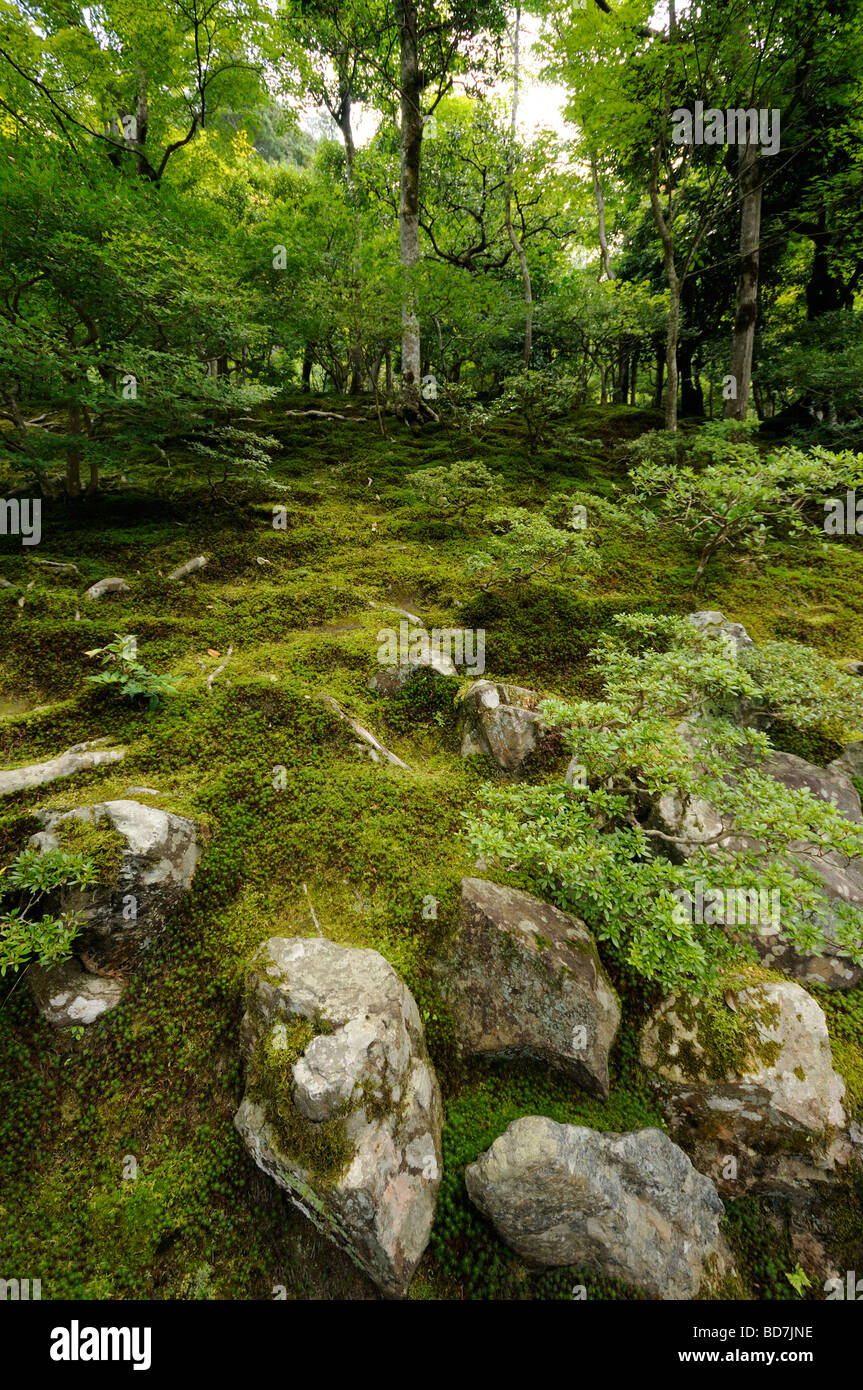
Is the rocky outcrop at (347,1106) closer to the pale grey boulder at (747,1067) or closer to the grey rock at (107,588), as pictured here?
the pale grey boulder at (747,1067)

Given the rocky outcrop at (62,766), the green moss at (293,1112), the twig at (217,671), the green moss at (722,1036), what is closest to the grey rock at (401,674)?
the twig at (217,671)

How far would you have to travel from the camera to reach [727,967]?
389 cm

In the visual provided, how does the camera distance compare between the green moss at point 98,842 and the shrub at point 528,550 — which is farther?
the shrub at point 528,550

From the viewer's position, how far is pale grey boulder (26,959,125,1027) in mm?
3398

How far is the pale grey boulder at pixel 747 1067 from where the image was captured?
348 centimetres

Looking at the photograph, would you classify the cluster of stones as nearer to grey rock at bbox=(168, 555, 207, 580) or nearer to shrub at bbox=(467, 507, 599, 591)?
shrub at bbox=(467, 507, 599, 591)

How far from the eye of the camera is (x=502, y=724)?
217 inches

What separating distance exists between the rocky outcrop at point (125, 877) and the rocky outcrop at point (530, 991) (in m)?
2.22

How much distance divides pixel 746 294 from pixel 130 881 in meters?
16.7

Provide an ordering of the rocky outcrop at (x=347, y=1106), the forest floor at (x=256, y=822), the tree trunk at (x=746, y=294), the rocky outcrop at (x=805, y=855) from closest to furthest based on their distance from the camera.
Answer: the rocky outcrop at (x=347, y=1106)
the forest floor at (x=256, y=822)
the rocky outcrop at (x=805, y=855)
the tree trunk at (x=746, y=294)

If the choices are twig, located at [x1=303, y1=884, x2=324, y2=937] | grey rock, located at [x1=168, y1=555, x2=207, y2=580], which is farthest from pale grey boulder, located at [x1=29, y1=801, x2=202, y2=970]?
grey rock, located at [x1=168, y1=555, x2=207, y2=580]

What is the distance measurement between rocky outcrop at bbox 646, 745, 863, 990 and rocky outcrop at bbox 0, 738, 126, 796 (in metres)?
5.11

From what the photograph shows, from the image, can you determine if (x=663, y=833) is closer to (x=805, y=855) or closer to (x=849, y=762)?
(x=805, y=855)
